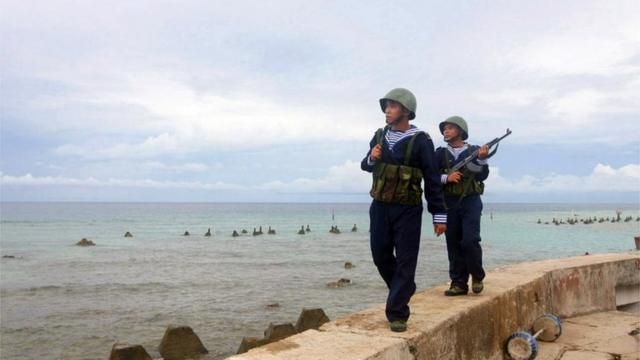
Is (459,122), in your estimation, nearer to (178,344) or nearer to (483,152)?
(483,152)

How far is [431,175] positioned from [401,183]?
0.82 feet

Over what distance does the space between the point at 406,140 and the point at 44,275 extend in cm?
2661

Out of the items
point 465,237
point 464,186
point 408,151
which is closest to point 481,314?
point 465,237

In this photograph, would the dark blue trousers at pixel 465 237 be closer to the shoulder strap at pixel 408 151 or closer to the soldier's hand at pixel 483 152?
the soldier's hand at pixel 483 152

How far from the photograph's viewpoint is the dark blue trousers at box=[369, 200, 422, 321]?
3.74m

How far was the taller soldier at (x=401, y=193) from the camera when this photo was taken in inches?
147

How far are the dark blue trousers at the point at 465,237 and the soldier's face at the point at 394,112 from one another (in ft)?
5.15

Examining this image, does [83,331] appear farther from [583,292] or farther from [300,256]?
[300,256]

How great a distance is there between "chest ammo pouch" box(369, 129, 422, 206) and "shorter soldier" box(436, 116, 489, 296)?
1.38 m

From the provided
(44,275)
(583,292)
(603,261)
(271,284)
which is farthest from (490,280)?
(44,275)

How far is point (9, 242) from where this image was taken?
49344mm

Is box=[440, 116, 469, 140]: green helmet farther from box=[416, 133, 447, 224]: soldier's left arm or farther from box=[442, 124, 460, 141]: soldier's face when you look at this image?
box=[416, 133, 447, 224]: soldier's left arm

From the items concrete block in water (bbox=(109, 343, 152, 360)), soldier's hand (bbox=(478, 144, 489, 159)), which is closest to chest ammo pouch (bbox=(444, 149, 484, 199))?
soldier's hand (bbox=(478, 144, 489, 159))

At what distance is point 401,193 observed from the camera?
12.3ft
